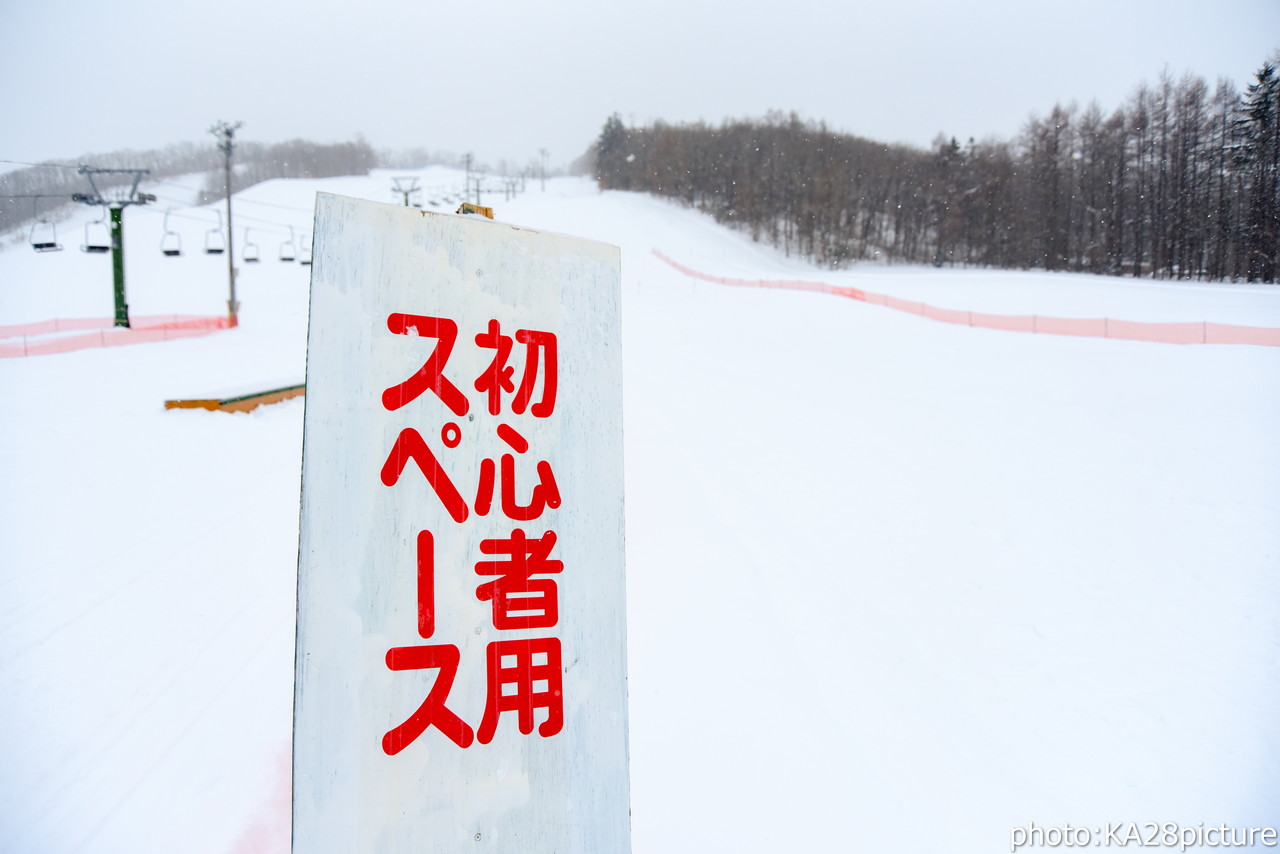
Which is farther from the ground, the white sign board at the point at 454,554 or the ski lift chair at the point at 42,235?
the ski lift chair at the point at 42,235

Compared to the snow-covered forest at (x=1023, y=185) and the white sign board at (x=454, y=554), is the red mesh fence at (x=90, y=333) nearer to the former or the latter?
the white sign board at (x=454, y=554)

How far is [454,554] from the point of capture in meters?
1.75

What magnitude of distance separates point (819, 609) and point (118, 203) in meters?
26.7

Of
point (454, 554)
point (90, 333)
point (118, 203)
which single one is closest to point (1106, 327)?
point (454, 554)

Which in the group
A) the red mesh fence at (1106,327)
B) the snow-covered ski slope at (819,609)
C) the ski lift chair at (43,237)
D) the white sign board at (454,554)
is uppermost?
the ski lift chair at (43,237)

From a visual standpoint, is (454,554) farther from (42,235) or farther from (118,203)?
(118,203)

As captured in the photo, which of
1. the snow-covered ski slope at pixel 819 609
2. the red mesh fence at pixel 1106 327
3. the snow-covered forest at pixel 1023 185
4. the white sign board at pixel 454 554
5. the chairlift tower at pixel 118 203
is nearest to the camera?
the white sign board at pixel 454 554

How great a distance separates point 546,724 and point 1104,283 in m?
32.8

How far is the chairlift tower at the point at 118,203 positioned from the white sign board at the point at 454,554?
85.1ft

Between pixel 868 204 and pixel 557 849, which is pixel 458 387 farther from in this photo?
pixel 868 204

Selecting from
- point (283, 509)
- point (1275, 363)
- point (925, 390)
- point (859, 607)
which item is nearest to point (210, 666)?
point (283, 509)

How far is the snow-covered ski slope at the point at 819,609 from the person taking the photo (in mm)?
3723

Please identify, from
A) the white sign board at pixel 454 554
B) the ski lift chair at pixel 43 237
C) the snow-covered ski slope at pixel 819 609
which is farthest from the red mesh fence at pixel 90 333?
the white sign board at pixel 454 554

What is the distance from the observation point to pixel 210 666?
4.65m
